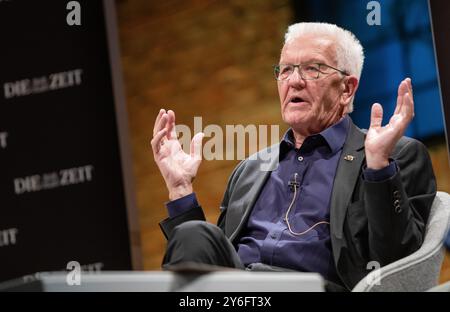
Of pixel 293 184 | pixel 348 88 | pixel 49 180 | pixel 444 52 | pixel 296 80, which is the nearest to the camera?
pixel 293 184

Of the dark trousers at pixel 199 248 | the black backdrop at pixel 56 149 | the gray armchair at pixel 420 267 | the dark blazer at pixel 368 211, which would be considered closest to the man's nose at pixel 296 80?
the dark blazer at pixel 368 211

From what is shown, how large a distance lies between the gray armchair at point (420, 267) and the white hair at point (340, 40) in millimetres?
713

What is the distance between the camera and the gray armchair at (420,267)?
2.74 meters

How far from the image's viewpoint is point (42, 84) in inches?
172

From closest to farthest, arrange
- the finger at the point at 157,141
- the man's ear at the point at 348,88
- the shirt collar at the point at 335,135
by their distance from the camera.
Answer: the shirt collar at the point at 335,135 → the finger at the point at 157,141 → the man's ear at the point at 348,88

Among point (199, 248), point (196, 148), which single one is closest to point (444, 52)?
point (196, 148)

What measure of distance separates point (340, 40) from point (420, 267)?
3.48 ft

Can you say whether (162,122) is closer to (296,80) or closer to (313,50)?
(296,80)

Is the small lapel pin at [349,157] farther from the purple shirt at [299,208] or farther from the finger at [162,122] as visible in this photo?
the finger at [162,122]

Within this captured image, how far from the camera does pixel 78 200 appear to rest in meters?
4.36

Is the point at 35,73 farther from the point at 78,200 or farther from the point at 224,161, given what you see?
the point at 224,161

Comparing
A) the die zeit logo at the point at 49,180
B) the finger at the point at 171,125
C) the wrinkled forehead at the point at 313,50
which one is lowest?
the die zeit logo at the point at 49,180

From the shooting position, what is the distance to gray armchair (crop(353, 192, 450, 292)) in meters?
2.74
